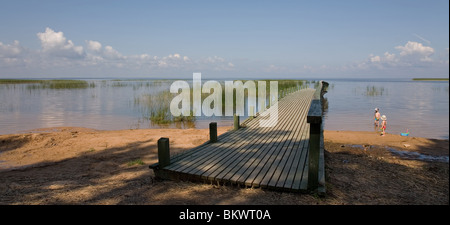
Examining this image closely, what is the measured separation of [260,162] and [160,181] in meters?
1.92

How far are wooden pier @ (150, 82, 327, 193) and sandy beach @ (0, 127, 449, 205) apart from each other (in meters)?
0.17

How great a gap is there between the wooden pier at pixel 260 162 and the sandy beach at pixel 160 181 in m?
0.17

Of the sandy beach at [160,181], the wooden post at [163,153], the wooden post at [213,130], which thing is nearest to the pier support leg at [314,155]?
the sandy beach at [160,181]

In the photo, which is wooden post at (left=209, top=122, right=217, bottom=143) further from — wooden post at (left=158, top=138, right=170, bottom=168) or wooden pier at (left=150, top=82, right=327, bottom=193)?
wooden post at (left=158, top=138, right=170, bottom=168)

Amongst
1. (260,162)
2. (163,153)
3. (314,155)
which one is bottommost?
(260,162)

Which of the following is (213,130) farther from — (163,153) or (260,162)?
(163,153)

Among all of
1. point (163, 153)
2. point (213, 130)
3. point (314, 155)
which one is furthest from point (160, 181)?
point (314, 155)

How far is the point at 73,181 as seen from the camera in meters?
5.24

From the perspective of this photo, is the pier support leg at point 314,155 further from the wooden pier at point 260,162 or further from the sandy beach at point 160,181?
the sandy beach at point 160,181

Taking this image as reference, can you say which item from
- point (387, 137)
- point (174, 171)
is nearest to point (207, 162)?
point (174, 171)

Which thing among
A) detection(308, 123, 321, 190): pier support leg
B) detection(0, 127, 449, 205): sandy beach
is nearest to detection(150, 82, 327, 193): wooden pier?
detection(308, 123, 321, 190): pier support leg

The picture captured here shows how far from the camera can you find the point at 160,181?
490cm
